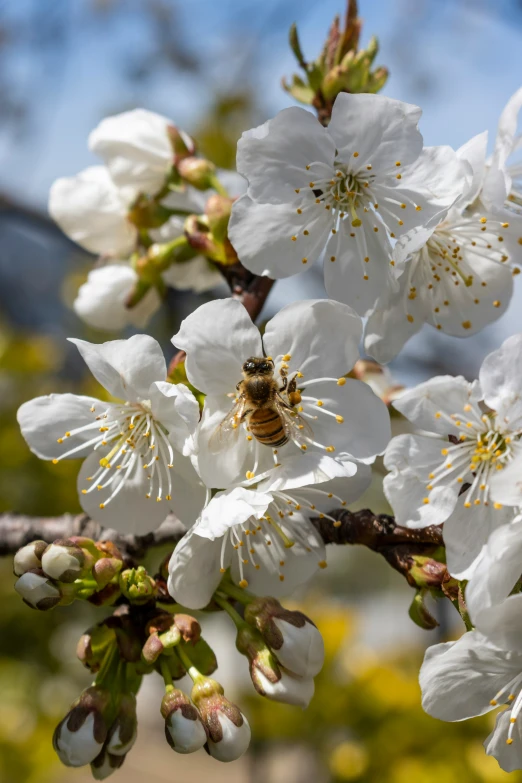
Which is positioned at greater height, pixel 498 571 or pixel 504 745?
pixel 498 571

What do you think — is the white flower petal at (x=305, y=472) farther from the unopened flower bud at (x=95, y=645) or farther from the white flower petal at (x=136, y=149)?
the white flower petal at (x=136, y=149)

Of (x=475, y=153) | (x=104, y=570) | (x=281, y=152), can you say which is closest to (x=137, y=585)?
(x=104, y=570)

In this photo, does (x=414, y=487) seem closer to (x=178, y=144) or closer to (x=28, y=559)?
(x=28, y=559)

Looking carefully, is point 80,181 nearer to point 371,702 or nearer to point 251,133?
point 251,133

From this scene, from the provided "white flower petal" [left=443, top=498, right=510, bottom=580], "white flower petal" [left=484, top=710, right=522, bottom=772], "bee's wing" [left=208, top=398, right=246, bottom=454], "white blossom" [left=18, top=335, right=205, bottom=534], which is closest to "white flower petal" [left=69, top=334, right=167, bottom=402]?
"white blossom" [left=18, top=335, right=205, bottom=534]

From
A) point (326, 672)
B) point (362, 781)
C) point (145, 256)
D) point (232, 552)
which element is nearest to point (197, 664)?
point (232, 552)

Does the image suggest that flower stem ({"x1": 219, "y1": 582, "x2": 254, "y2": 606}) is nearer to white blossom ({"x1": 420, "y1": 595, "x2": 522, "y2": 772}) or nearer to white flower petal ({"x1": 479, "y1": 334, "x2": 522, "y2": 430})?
white blossom ({"x1": 420, "y1": 595, "x2": 522, "y2": 772})
